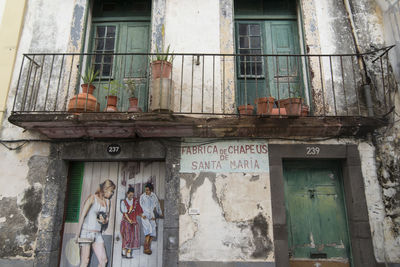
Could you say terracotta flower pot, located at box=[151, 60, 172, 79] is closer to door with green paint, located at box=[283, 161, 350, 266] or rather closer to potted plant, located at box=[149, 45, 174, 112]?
potted plant, located at box=[149, 45, 174, 112]

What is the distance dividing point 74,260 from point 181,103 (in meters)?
3.18

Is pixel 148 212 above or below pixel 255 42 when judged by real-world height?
below

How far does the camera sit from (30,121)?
4.23m

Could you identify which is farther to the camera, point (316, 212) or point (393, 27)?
point (393, 27)

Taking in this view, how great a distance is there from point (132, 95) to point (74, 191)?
1.96 m

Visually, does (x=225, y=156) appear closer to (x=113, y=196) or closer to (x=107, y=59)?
(x=113, y=196)

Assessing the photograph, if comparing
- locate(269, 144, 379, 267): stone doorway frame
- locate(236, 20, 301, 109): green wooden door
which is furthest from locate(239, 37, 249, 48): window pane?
locate(269, 144, 379, 267): stone doorway frame

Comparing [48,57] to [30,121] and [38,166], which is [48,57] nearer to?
[30,121]

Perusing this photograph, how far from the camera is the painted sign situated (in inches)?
180

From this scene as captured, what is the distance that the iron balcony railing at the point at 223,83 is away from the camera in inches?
188

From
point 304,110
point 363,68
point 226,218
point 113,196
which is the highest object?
point 363,68

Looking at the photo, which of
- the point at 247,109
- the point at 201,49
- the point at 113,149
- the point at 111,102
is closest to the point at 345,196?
the point at 247,109

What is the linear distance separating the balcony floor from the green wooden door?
817 millimetres

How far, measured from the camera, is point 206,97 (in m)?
4.91
